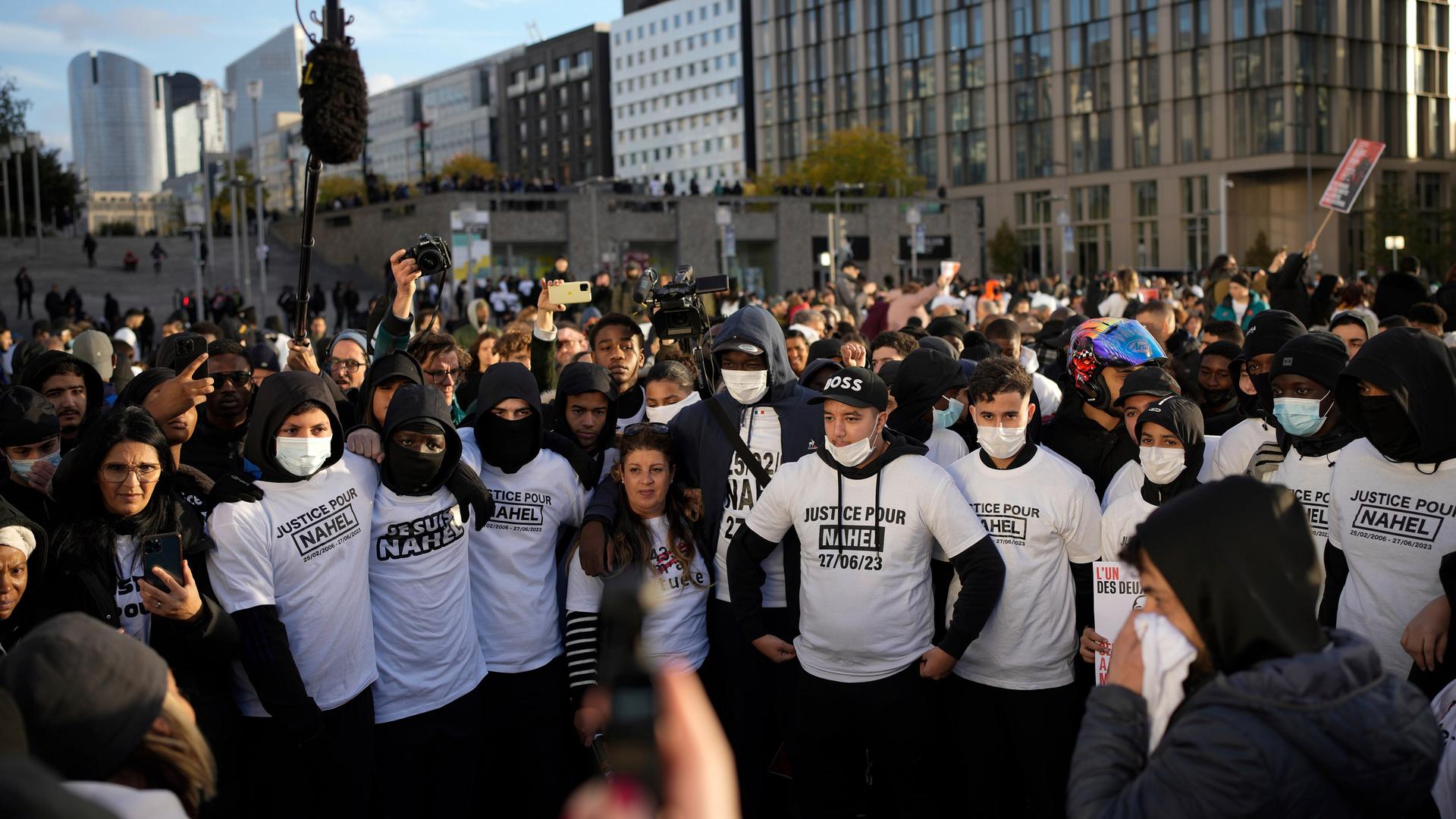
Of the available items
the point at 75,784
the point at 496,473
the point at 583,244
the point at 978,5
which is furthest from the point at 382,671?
the point at 978,5

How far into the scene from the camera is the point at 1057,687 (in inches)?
192

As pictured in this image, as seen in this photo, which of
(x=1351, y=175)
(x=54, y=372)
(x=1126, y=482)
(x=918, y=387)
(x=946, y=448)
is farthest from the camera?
(x=1351, y=175)

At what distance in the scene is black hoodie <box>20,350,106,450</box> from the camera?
20.5ft

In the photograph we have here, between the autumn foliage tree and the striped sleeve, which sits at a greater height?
the autumn foliage tree

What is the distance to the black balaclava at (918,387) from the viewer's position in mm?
6176

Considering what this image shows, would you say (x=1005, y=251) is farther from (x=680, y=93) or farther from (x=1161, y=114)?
(x=680, y=93)

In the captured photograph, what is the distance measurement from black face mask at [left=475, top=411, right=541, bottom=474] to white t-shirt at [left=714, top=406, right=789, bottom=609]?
91 cm

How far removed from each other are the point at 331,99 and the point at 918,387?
3139 millimetres

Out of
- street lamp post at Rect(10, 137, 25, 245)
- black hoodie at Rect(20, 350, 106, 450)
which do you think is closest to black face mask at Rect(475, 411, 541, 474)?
black hoodie at Rect(20, 350, 106, 450)

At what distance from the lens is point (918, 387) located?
6191 mm

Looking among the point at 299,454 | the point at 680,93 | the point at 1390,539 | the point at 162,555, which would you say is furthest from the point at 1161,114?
the point at 162,555

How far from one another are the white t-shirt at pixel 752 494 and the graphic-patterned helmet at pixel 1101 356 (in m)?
1.59

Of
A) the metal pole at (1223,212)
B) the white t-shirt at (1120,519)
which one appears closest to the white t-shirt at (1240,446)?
the white t-shirt at (1120,519)

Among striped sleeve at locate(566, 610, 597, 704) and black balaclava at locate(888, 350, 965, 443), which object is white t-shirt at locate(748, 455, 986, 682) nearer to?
striped sleeve at locate(566, 610, 597, 704)
